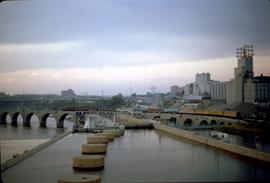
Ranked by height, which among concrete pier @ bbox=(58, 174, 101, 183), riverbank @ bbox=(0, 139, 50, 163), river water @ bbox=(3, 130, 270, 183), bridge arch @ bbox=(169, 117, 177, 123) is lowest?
riverbank @ bbox=(0, 139, 50, 163)

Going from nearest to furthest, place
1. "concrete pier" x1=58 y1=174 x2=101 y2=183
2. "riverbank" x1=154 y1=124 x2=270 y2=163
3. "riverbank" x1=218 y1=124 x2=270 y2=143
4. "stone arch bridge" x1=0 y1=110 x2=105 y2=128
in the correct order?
"concrete pier" x1=58 y1=174 x2=101 y2=183 < "riverbank" x1=154 y1=124 x2=270 y2=163 < "riverbank" x1=218 y1=124 x2=270 y2=143 < "stone arch bridge" x1=0 y1=110 x2=105 y2=128

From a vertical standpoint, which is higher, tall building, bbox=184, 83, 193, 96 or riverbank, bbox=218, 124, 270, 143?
tall building, bbox=184, 83, 193, 96

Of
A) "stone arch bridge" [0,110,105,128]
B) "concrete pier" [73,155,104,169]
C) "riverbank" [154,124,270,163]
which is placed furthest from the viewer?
"stone arch bridge" [0,110,105,128]

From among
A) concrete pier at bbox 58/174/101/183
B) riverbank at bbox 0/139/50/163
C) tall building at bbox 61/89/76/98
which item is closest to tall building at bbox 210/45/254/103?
riverbank at bbox 0/139/50/163

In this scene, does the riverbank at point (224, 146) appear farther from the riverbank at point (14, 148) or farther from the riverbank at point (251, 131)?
the riverbank at point (14, 148)

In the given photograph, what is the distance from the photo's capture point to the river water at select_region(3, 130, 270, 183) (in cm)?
621

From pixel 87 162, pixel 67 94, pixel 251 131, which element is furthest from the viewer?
pixel 67 94

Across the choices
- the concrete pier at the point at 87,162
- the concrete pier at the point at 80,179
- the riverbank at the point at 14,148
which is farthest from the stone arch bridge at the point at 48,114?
the concrete pier at the point at 80,179

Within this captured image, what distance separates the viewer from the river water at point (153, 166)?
621cm

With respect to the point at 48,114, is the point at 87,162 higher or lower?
lower

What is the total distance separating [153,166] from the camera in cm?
746

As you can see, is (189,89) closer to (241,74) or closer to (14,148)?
(241,74)

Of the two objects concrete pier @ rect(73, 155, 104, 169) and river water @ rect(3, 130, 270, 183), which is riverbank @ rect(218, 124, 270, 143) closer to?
river water @ rect(3, 130, 270, 183)

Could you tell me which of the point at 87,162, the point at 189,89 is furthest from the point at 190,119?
the point at 189,89
